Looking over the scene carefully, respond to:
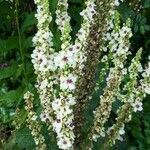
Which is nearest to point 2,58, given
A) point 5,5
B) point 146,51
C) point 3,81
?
point 3,81

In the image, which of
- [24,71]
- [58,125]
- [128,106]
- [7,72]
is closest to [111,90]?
[128,106]

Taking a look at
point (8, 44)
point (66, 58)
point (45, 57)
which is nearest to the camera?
point (66, 58)

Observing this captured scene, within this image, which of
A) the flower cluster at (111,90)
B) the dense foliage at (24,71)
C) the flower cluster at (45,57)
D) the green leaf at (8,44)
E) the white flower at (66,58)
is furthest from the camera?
the green leaf at (8,44)

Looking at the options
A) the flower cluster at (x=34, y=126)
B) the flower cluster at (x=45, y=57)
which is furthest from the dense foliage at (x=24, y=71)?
the flower cluster at (x=45, y=57)

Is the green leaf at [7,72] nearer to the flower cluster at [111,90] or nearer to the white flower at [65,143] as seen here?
the flower cluster at [111,90]

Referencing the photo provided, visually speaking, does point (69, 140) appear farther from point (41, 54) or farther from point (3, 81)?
point (3, 81)

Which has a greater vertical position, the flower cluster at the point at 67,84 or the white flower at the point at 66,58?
the white flower at the point at 66,58

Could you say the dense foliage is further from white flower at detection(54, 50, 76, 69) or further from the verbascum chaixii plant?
white flower at detection(54, 50, 76, 69)

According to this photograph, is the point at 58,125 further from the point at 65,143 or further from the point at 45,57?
the point at 45,57
